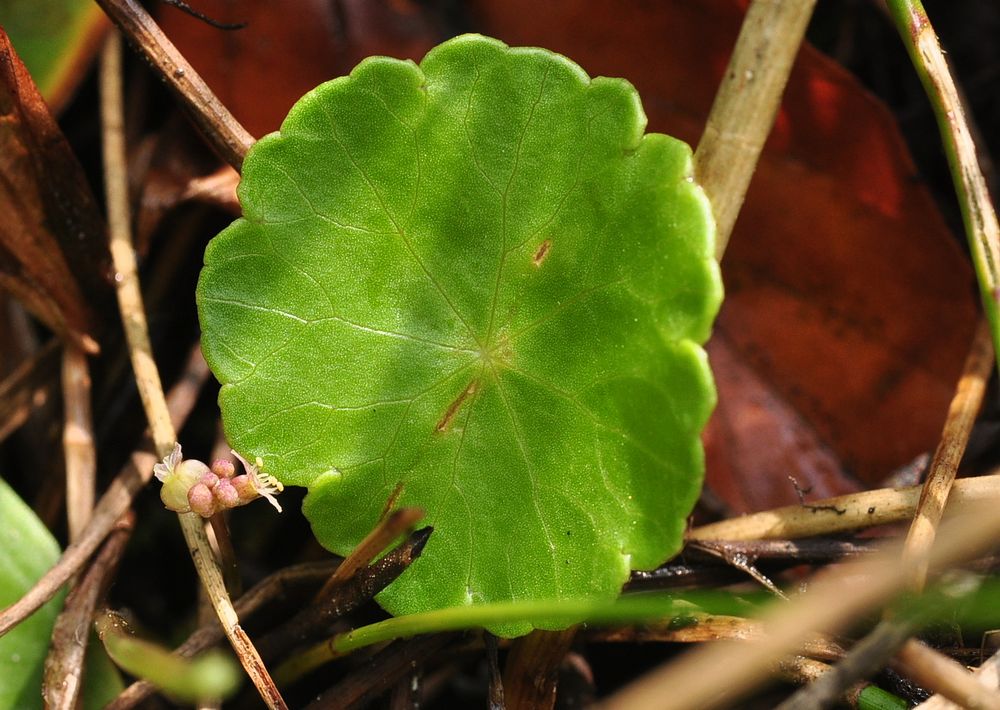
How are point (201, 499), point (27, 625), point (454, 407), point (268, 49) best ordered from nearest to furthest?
point (201, 499), point (454, 407), point (27, 625), point (268, 49)

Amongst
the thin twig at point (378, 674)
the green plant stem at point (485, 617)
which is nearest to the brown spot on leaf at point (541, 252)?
the green plant stem at point (485, 617)

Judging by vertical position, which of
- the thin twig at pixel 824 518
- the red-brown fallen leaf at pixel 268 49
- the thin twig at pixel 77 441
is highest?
the red-brown fallen leaf at pixel 268 49

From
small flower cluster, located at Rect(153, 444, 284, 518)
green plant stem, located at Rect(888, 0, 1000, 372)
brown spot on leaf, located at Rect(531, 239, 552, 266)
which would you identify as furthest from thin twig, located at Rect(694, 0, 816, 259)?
small flower cluster, located at Rect(153, 444, 284, 518)

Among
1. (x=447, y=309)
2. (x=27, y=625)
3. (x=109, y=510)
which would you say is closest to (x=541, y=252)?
(x=447, y=309)

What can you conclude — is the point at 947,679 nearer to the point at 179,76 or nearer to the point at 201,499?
the point at 201,499

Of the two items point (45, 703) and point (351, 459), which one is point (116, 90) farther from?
point (45, 703)

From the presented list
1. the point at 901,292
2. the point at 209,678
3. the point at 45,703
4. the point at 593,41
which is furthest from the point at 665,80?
the point at 45,703

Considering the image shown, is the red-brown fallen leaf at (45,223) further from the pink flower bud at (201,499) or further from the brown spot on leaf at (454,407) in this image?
the brown spot on leaf at (454,407)
